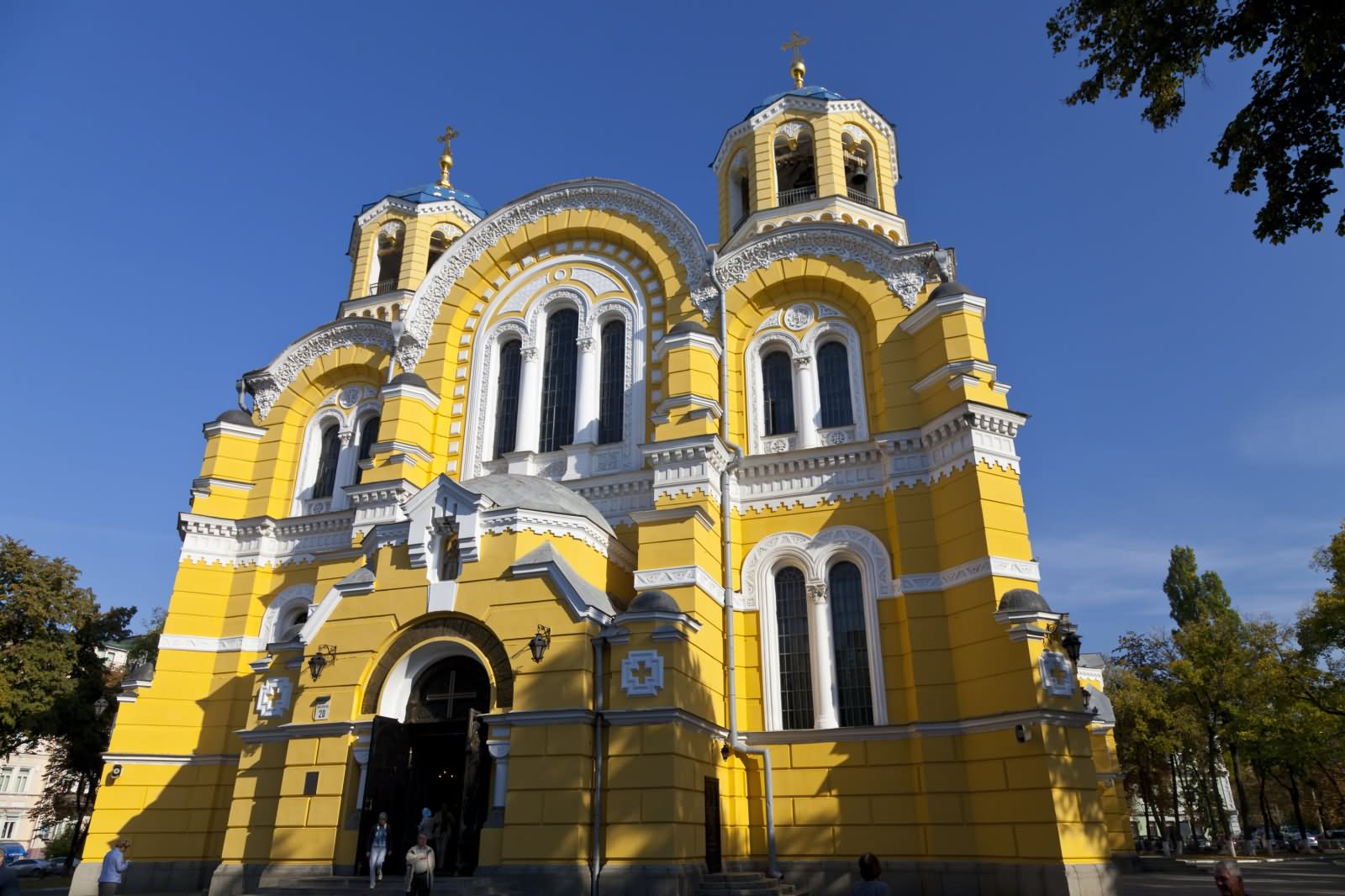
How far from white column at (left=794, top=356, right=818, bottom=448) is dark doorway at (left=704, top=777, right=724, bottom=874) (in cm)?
772

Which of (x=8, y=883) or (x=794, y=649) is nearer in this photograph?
(x=8, y=883)

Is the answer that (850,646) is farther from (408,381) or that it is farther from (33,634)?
(33,634)

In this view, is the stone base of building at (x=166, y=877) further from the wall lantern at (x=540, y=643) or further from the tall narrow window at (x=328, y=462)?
the wall lantern at (x=540, y=643)

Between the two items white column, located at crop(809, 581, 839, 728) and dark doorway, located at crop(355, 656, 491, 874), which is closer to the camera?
dark doorway, located at crop(355, 656, 491, 874)

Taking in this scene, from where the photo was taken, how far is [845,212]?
23.3m

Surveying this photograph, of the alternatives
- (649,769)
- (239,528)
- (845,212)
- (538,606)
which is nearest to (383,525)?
(538,606)

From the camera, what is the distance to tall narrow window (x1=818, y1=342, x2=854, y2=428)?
66.4 feet

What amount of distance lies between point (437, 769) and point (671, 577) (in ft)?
18.4

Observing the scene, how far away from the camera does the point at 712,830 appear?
15602 millimetres

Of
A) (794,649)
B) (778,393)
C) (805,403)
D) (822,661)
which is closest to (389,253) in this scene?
(778,393)

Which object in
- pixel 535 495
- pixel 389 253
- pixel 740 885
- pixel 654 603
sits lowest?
pixel 740 885

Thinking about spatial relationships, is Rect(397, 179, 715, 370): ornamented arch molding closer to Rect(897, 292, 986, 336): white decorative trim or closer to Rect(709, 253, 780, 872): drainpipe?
Rect(709, 253, 780, 872): drainpipe

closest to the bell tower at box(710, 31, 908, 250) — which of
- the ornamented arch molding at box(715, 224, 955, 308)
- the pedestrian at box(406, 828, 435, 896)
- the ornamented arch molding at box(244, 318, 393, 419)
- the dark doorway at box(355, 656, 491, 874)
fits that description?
the ornamented arch molding at box(715, 224, 955, 308)

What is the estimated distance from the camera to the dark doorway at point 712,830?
15.4 m
